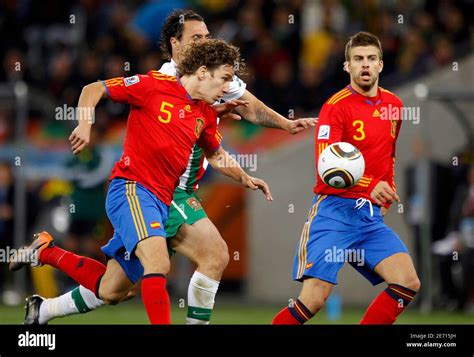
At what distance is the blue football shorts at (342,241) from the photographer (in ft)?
27.4

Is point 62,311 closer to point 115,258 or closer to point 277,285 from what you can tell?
point 115,258

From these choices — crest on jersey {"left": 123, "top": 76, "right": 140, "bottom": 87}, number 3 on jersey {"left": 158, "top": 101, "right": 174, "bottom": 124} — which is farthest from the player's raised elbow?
number 3 on jersey {"left": 158, "top": 101, "right": 174, "bottom": 124}

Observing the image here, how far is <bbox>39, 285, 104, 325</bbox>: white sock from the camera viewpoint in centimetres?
870

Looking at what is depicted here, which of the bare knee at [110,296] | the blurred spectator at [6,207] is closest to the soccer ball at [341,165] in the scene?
the bare knee at [110,296]

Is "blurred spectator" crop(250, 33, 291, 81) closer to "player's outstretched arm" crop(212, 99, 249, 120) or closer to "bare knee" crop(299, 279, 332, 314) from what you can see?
"player's outstretched arm" crop(212, 99, 249, 120)

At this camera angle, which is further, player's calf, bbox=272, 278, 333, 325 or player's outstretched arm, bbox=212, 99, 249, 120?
player's outstretched arm, bbox=212, 99, 249, 120

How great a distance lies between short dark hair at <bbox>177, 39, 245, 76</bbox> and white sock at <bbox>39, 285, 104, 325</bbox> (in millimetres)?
1744

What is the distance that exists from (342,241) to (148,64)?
27.2 feet

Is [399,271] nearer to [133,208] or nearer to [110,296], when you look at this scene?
[133,208]

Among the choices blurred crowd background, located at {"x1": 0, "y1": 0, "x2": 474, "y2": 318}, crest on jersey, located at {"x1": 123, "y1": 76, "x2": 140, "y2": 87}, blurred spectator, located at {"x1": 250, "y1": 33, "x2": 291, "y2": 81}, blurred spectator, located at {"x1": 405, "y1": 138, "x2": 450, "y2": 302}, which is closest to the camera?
crest on jersey, located at {"x1": 123, "y1": 76, "x2": 140, "y2": 87}

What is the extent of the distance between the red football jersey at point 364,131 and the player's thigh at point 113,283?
150cm

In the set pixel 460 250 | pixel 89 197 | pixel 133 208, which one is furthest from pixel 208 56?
pixel 89 197

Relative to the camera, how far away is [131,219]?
7.92 meters

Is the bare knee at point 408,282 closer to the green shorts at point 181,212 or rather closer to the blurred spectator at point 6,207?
the green shorts at point 181,212
